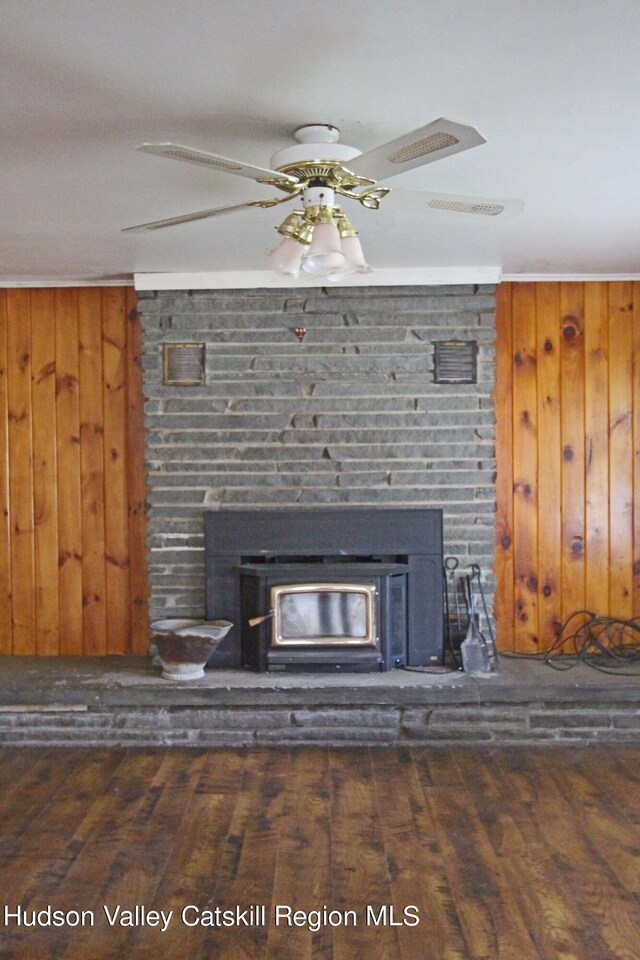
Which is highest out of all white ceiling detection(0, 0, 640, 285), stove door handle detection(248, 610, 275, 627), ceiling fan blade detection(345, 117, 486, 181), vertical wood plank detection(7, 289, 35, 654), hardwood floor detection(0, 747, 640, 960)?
white ceiling detection(0, 0, 640, 285)

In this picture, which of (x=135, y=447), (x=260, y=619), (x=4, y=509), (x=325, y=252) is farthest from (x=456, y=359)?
(x=4, y=509)

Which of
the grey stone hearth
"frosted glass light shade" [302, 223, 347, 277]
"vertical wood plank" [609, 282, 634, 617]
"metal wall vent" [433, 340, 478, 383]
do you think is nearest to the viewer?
"frosted glass light shade" [302, 223, 347, 277]

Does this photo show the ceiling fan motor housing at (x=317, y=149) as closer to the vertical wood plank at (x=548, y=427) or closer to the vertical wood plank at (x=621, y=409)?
the vertical wood plank at (x=548, y=427)

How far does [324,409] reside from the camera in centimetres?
443

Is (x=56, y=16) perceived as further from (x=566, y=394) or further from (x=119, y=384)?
(x=566, y=394)

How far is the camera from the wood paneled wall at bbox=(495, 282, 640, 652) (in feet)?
15.2

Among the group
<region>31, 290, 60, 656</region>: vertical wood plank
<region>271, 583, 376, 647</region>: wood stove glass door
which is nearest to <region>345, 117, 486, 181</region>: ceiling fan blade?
<region>271, 583, 376, 647</region>: wood stove glass door

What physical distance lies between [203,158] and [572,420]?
306cm

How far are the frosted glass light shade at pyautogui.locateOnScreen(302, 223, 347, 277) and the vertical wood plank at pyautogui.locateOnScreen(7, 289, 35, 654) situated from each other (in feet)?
8.66

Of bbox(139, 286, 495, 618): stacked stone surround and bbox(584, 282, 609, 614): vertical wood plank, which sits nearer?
bbox(139, 286, 495, 618): stacked stone surround

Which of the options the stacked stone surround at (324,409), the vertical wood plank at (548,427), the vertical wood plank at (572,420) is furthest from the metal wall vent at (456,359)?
the vertical wood plank at (572,420)

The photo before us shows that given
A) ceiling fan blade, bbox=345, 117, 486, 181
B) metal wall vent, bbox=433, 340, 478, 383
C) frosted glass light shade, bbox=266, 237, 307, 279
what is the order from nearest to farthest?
ceiling fan blade, bbox=345, 117, 486, 181, frosted glass light shade, bbox=266, 237, 307, 279, metal wall vent, bbox=433, 340, 478, 383

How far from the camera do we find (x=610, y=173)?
2.86 m

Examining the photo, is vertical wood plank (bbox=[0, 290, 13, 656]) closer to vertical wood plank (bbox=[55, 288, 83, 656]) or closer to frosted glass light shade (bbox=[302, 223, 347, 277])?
vertical wood plank (bbox=[55, 288, 83, 656])
